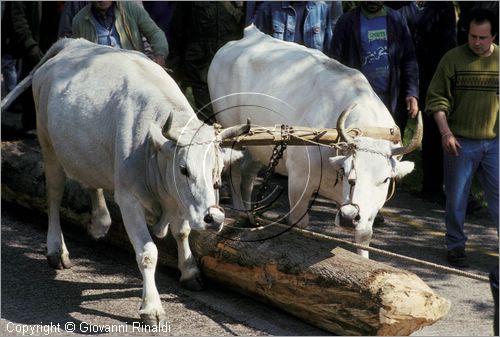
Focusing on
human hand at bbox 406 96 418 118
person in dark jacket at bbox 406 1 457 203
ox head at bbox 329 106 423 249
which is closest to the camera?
ox head at bbox 329 106 423 249

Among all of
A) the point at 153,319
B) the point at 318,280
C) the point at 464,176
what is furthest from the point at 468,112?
the point at 153,319

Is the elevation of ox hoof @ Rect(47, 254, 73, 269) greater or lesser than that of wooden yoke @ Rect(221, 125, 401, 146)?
lesser

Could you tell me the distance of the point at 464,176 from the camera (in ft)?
30.1

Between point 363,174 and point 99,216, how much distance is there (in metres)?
2.64

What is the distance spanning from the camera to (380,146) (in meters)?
7.47

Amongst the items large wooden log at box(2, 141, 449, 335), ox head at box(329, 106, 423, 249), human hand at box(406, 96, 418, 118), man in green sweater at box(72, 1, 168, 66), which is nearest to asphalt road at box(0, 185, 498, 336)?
large wooden log at box(2, 141, 449, 335)

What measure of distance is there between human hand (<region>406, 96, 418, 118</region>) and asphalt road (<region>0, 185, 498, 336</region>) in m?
1.25

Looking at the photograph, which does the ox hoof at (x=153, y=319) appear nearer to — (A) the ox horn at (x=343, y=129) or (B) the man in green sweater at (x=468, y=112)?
(A) the ox horn at (x=343, y=129)

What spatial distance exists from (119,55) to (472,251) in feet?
12.4

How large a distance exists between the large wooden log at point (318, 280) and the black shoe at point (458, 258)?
6.59 ft

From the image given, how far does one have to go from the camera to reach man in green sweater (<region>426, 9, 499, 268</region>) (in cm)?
903

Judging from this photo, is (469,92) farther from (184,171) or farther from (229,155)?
(184,171)

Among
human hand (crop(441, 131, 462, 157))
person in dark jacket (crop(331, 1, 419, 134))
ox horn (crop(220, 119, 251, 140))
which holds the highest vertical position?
person in dark jacket (crop(331, 1, 419, 134))

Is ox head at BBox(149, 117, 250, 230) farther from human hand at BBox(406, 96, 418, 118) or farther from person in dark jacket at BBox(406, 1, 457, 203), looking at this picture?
person in dark jacket at BBox(406, 1, 457, 203)
